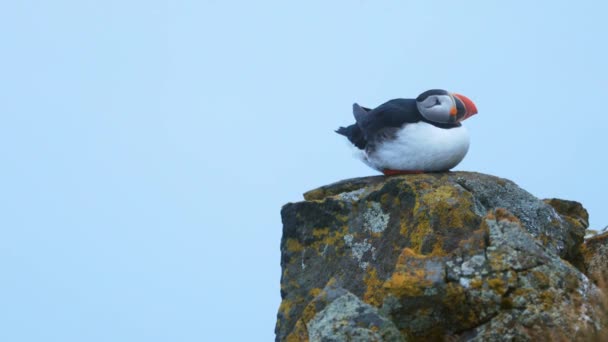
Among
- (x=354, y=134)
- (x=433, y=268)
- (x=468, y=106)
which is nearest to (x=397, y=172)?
(x=354, y=134)

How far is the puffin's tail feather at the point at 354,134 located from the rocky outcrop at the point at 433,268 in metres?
1.90

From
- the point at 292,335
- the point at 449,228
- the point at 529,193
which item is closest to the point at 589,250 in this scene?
the point at 529,193

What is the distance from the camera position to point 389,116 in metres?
10.2

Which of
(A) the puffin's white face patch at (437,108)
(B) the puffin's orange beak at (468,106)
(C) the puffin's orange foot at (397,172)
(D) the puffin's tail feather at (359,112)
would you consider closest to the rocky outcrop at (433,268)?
(C) the puffin's orange foot at (397,172)

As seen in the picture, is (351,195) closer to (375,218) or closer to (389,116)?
(375,218)

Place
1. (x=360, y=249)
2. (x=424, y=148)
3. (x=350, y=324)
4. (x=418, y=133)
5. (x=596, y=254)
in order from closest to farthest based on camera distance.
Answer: (x=350, y=324), (x=360, y=249), (x=596, y=254), (x=424, y=148), (x=418, y=133)

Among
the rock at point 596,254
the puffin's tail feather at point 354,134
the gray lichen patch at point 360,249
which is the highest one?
the puffin's tail feather at point 354,134

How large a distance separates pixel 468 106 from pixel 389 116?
1.02 m

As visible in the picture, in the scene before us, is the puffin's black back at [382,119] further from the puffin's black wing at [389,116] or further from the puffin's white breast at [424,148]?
the puffin's white breast at [424,148]

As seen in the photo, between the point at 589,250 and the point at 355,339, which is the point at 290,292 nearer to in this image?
the point at 355,339

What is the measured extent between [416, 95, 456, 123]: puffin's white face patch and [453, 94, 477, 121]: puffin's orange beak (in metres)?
0.27

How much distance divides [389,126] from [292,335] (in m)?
4.17

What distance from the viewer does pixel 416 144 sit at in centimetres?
977

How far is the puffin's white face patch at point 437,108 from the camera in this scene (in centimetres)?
998
